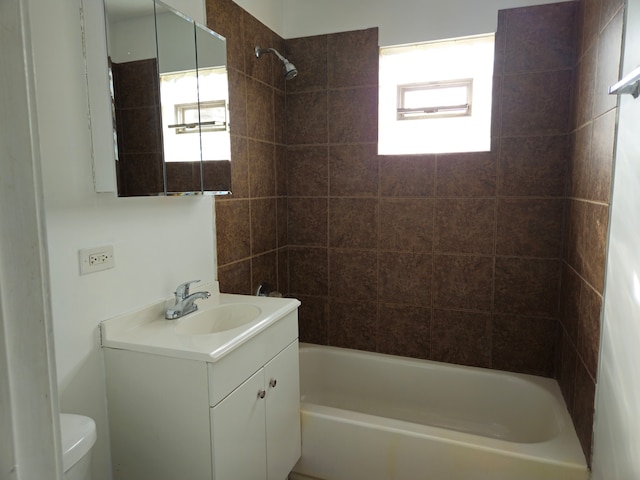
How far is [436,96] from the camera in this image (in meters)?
2.59

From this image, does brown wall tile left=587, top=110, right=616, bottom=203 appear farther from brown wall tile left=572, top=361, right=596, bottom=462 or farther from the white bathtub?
the white bathtub

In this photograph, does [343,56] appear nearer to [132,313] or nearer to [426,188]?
[426,188]

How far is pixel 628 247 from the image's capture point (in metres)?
1.27

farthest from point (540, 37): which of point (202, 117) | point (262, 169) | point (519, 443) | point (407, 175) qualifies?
point (519, 443)

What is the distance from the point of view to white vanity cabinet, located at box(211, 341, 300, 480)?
1.43m

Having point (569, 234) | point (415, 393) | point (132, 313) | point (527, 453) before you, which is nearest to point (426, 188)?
point (569, 234)

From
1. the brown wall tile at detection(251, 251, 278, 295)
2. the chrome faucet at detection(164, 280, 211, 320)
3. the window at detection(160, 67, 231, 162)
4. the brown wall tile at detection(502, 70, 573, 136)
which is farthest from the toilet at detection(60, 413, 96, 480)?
the brown wall tile at detection(502, 70, 573, 136)

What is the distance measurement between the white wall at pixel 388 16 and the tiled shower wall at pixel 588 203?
1.59 ft

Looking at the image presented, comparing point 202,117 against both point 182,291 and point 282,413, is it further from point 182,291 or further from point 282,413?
point 282,413

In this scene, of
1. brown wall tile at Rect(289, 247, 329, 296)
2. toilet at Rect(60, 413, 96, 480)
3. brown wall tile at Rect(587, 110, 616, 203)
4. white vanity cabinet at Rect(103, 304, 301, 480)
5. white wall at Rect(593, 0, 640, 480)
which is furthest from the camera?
brown wall tile at Rect(289, 247, 329, 296)

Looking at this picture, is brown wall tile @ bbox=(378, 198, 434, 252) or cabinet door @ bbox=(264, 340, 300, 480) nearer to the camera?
cabinet door @ bbox=(264, 340, 300, 480)

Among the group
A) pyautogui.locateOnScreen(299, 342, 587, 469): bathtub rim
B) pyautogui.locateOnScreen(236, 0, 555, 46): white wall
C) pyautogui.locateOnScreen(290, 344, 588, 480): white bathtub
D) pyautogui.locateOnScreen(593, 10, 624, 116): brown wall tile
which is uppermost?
pyautogui.locateOnScreen(236, 0, 555, 46): white wall

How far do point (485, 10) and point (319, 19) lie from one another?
3.19ft

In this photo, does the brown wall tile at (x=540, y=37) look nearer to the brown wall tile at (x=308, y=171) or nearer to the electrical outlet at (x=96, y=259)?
the brown wall tile at (x=308, y=171)
